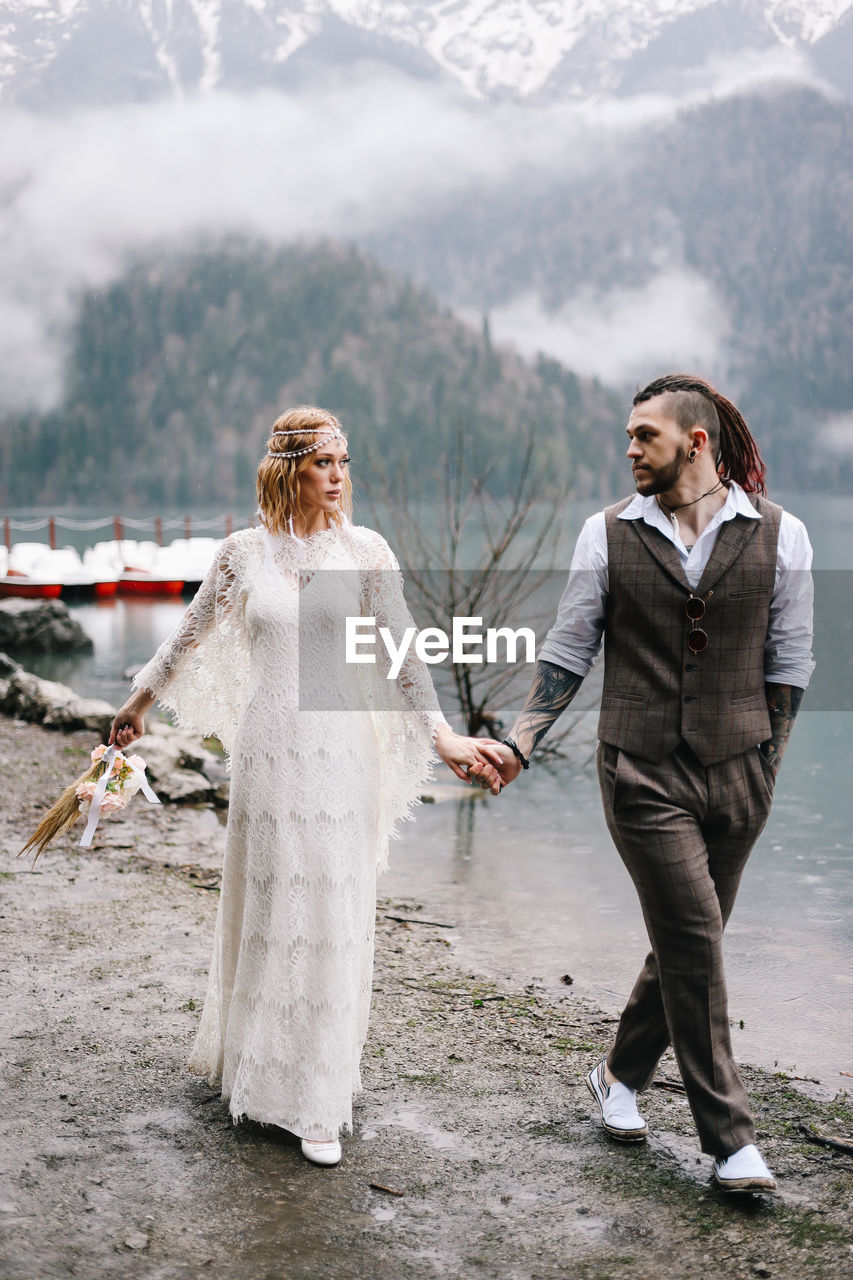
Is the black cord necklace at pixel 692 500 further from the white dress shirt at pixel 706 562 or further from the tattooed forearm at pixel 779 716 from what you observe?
the tattooed forearm at pixel 779 716

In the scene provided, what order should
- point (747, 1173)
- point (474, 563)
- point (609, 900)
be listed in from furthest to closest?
point (474, 563) < point (609, 900) < point (747, 1173)

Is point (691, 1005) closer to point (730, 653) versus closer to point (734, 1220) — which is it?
point (734, 1220)

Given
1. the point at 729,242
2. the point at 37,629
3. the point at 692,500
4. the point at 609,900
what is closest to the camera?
the point at 692,500

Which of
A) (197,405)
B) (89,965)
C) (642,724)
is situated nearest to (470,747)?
(642,724)

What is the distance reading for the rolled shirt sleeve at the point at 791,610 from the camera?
2.84 m

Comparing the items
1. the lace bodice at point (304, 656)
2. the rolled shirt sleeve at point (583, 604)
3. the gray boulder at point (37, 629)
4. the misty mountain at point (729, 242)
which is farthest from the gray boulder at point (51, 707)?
the misty mountain at point (729, 242)

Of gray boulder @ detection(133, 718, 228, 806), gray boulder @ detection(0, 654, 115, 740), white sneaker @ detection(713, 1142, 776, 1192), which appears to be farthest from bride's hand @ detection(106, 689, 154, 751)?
gray boulder @ detection(0, 654, 115, 740)

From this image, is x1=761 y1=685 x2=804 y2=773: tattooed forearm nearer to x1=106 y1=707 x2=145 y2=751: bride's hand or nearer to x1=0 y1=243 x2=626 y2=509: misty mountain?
x1=106 y1=707 x2=145 y2=751: bride's hand

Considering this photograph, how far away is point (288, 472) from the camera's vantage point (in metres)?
3.31

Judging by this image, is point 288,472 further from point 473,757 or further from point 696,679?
point 696,679

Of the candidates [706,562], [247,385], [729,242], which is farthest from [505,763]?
[729,242]

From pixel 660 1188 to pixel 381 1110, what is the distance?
2.73 feet

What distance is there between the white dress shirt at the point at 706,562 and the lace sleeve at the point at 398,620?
53cm

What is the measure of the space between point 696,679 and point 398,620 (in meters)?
0.87
